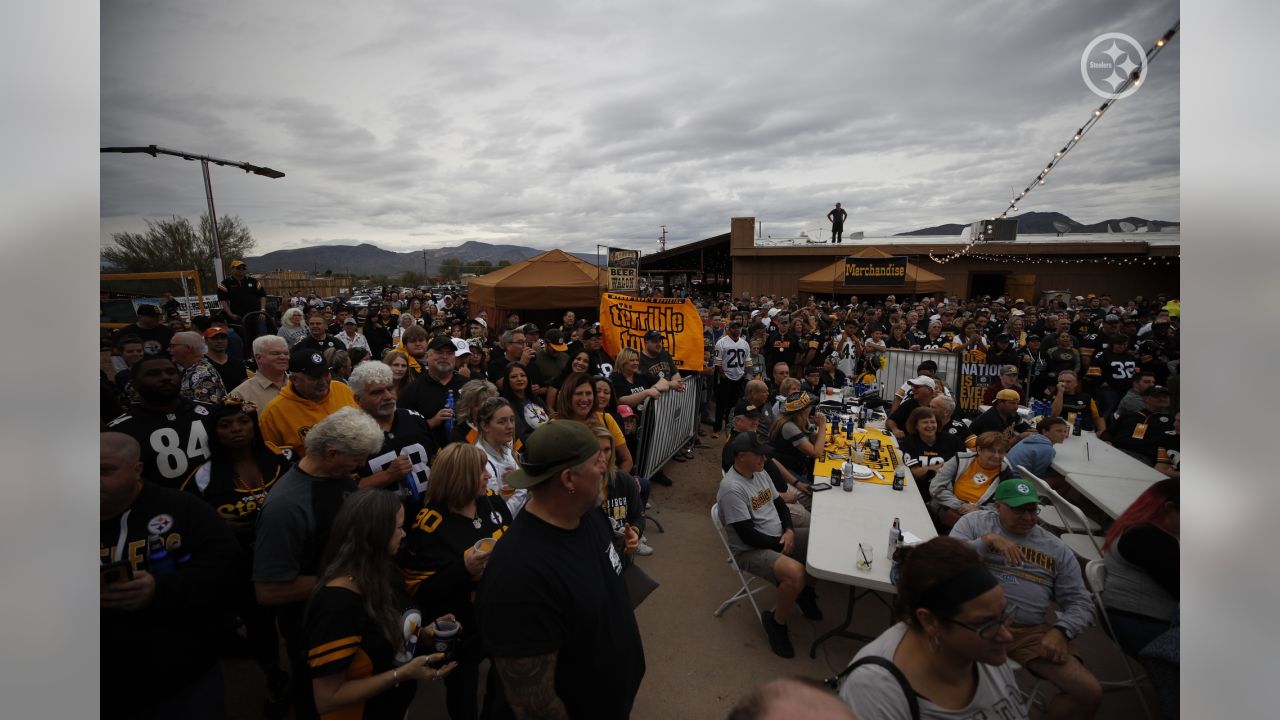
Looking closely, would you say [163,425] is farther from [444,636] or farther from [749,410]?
[749,410]

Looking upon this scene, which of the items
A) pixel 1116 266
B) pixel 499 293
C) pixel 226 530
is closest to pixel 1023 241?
pixel 1116 266

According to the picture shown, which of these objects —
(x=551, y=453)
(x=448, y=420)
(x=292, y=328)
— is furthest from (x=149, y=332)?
(x=551, y=453)

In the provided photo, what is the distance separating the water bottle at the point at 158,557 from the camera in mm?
1976

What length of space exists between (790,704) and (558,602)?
907mm

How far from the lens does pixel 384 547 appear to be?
2127mm

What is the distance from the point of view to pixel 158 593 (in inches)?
74.8

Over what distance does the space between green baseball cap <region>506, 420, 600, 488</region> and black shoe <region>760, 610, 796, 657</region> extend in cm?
287

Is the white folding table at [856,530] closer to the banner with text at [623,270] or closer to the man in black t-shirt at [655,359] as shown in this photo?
the man in black t-shirt at [655,359]

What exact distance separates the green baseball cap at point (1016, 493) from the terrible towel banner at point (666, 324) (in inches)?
196

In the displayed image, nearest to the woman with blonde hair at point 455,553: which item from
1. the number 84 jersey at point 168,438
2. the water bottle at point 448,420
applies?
the number 84 jersey at point 168,438
